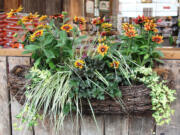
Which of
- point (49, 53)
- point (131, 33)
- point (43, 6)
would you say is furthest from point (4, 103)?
point (43, 6)

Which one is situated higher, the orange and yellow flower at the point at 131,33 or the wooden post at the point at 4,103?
the orange and yellow flower at the point at 131,33

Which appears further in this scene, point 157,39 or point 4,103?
point 4,103

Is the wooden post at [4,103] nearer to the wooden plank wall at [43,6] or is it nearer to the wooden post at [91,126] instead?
the wooden post at [91,126]

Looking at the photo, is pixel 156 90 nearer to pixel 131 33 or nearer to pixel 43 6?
pixel 131 33

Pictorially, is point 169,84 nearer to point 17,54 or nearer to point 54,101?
point 54,101

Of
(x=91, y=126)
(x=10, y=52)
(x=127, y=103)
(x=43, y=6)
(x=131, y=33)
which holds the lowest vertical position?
(x=91, y=126)

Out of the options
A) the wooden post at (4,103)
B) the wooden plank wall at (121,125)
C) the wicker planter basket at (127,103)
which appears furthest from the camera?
the wooden post at (4,103)

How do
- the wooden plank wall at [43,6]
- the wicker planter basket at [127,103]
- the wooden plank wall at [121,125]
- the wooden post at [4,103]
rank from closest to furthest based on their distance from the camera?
the wicker planter basket at [127,103] → the wooden plank wall at [121,125] → the wooden post at [4,103] → the wooden plank wall at [43,6]

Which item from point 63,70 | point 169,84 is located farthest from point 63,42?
point 169,84

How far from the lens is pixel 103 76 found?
1006 millimetres

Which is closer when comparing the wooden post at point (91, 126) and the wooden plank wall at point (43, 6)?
the wooden post at point (91, 126)

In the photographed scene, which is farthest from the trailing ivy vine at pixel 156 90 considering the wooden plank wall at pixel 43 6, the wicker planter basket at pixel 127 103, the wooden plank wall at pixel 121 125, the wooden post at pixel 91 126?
the wooden plank wall at pixel 43 6

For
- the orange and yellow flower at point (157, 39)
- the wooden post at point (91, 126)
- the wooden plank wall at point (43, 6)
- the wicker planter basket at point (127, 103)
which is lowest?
the wooden post at point (91, 126)

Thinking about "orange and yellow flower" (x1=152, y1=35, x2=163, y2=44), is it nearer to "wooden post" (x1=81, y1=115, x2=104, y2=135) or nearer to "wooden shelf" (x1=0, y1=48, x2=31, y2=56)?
"wooden post" (x1=81, y1=115, x2=104, y2=135)
